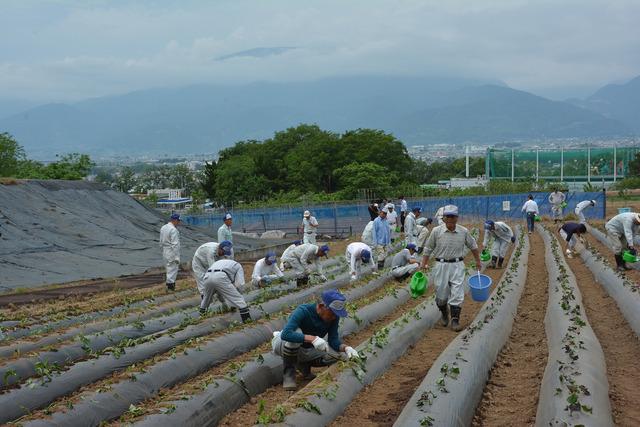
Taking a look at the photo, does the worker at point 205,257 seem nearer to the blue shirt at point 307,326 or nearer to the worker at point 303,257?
the worker at point 303,257

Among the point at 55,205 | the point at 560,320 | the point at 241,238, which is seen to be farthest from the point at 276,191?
the point at 560,320

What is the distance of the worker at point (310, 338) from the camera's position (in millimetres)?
6957

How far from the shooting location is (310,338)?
6.98 meters

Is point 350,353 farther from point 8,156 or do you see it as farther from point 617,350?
point 8,156

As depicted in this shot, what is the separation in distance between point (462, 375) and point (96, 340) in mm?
4943

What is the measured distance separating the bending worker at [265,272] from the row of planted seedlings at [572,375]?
5.97 meters

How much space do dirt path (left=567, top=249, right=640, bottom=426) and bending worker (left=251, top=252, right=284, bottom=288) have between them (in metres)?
5.94

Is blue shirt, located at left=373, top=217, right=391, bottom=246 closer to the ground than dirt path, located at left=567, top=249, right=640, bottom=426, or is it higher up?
higher up

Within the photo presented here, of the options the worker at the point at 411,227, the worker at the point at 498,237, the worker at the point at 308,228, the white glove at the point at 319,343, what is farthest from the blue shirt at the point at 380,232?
the white glove at the point at 319,343

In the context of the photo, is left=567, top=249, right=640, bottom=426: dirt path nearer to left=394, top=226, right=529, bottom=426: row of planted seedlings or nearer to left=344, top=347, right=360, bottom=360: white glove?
left=394, top=226, right=529, bottom=426: row of planted seedlings

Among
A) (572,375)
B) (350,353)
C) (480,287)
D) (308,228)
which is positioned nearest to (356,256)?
(480,287)

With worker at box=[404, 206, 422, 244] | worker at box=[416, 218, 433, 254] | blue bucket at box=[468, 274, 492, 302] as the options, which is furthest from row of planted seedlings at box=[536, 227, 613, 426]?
worker at box=[404, 206, 422, 244]

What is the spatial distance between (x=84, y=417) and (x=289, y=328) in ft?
6.69

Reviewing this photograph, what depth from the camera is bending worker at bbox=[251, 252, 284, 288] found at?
14.4m
